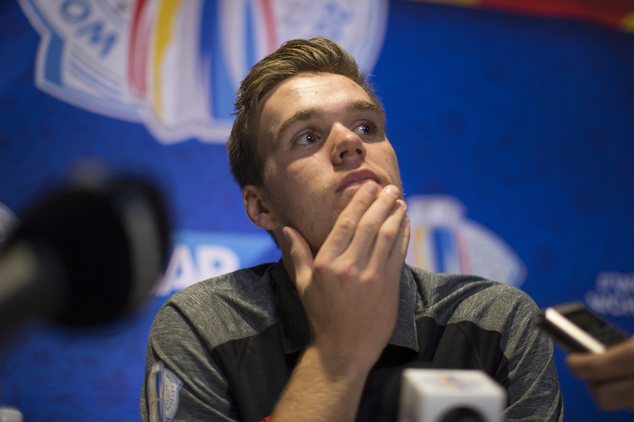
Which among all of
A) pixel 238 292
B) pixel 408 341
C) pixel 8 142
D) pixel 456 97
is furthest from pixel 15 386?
pixel 456 97

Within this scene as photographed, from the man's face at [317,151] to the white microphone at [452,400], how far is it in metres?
0.73

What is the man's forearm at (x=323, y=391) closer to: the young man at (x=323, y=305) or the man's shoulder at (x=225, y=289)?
the young man at (x=323, y=305)

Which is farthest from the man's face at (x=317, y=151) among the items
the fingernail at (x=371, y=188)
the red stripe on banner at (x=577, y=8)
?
the red stripe on banner at (x=577, y=8)

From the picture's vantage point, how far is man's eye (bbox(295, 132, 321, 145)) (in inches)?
54.7

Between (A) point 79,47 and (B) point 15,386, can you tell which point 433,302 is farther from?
(A) point 79,47

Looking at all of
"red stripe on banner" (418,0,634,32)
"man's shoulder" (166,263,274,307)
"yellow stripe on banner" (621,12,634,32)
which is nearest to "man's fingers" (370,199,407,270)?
"man's shoulder" (166,263,274,307)

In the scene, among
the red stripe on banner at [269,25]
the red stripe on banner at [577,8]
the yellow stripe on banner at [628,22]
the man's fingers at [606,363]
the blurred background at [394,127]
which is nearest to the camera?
the man's fingers at [606,363]

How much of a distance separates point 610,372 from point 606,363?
0.01 meters

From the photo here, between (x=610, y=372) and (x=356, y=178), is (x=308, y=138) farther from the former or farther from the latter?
(x=610, y=372)

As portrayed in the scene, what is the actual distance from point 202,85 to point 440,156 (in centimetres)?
95

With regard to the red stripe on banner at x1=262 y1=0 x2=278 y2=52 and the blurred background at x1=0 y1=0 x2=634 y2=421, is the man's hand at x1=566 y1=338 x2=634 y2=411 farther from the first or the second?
the red stripe on banner at x1=262 y1=0 x2=278 y2=52

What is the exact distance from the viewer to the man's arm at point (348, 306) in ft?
3.15

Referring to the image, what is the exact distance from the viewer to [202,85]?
2256 millimetres

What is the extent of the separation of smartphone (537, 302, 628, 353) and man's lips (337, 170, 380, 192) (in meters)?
0.55
